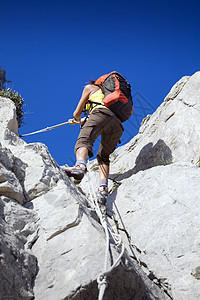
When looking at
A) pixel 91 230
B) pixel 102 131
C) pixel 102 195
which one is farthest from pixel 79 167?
pixel 91 230

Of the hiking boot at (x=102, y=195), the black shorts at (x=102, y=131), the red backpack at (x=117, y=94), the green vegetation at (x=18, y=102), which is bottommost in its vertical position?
the hiking boot at (x=102, y=195)

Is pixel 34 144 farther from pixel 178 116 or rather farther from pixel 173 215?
pixel 178 116

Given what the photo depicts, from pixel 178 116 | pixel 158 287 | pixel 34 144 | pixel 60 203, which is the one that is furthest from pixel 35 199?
pixel 178 116

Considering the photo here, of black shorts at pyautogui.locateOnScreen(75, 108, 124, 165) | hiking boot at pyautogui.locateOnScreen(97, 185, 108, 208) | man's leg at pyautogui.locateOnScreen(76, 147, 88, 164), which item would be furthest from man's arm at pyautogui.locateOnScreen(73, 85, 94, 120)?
hiking boot at pyautogui.locateOnScreen(97, 185, 108, 208)

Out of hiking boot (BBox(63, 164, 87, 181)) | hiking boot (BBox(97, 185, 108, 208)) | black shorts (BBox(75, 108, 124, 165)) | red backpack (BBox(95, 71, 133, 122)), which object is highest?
red backpack (BBox(95, 71, 133, 122))

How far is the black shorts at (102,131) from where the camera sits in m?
5.66

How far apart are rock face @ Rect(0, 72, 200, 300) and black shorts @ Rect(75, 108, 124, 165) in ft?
2.58

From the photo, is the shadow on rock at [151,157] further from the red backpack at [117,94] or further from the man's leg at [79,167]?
the man's leg at [79,167]

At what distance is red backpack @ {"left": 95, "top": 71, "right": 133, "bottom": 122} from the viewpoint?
582 cm

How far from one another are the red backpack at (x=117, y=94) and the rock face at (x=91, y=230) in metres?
1.38

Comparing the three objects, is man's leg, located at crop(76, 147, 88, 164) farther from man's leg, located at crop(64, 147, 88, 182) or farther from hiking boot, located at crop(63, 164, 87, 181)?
hiking boot, located at crop(63, 164, 87, 181)

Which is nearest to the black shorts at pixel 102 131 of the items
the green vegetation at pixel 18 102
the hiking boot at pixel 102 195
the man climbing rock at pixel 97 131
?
the man climbing rock at pixel 97 131

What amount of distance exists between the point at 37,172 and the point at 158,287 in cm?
233

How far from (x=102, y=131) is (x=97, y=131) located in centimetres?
28
